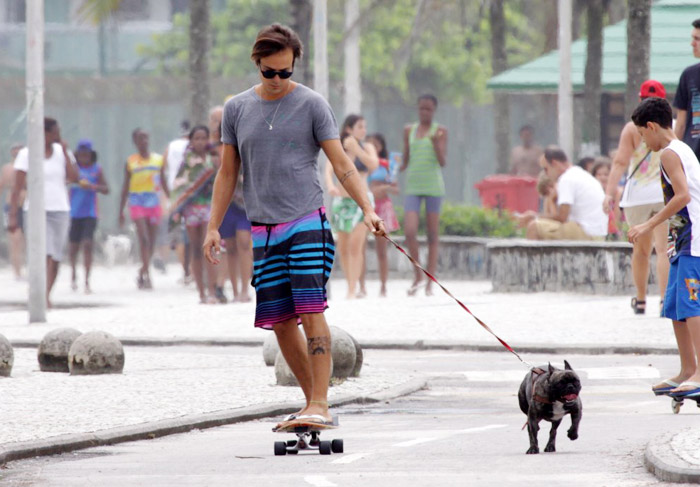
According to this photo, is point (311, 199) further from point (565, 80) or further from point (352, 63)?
point (352, 63)

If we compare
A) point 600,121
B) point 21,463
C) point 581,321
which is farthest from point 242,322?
point 600,121

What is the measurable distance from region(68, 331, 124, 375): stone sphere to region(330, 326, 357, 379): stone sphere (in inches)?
62.6

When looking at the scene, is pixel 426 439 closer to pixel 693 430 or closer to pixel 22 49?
pixel 693 430

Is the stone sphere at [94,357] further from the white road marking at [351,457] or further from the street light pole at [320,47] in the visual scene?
the street light pole at [320,47]

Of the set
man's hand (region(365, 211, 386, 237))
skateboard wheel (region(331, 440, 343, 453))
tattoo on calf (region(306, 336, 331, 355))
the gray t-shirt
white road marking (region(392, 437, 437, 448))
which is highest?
the gray t-shirt

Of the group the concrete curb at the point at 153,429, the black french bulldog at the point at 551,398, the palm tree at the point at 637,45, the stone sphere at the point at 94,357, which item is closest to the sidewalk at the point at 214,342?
the concrete curb at the point at 153,429

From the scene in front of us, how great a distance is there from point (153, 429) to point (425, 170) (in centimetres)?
1066

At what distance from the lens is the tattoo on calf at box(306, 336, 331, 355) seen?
26.4ft

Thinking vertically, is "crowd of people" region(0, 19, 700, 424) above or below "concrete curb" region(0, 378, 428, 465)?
above

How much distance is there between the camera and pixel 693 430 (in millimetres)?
7945

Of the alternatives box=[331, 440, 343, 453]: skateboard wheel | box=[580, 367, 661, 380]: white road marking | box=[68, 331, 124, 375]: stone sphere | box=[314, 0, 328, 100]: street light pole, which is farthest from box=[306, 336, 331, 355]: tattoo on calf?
box=[314, 0, 328, 100]: street light pole

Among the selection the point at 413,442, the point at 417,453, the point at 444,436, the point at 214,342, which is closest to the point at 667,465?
the point at 417,453

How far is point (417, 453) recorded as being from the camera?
7855 mm

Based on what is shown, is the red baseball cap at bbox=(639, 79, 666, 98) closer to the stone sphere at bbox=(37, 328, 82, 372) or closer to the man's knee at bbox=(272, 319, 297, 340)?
the stone sphere at bbox=(37, 328, 82, 372)
